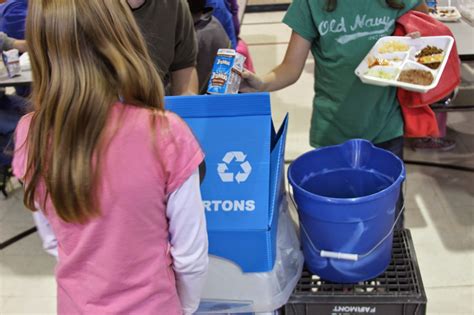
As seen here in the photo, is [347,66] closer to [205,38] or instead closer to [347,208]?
[347,208]

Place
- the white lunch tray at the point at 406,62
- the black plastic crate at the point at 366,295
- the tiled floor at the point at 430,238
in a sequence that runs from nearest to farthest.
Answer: the black plastic crate at the point at 366,295 < the white lunch tray at the point at 406,62 < the tiled floor at the point at 430,238

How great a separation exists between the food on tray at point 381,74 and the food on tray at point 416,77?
4 centimetres

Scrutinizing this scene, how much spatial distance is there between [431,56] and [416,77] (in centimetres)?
13

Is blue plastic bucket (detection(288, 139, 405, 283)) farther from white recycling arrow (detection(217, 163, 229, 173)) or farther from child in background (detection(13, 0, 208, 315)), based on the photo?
child in background (detection(13, 0, 208, 315))

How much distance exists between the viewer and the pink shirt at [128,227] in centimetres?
98

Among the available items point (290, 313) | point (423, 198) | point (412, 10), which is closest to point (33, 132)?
point (290, 313)

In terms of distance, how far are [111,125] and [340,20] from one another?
3.13ft

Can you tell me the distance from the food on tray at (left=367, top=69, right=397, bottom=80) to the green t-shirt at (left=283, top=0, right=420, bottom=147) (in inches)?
2.3

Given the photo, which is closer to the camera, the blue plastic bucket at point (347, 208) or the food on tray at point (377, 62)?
the blue plastic bucket at point (347, 208)

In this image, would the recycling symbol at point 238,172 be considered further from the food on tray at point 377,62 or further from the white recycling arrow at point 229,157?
the food on tray at point 377,62

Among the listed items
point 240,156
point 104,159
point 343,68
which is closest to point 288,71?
point 343,68

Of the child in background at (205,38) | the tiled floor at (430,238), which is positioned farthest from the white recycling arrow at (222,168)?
the tiled floor at (430,238)

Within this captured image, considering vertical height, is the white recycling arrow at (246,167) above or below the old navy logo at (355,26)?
below

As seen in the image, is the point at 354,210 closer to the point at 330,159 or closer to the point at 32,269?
the point at 330,159
